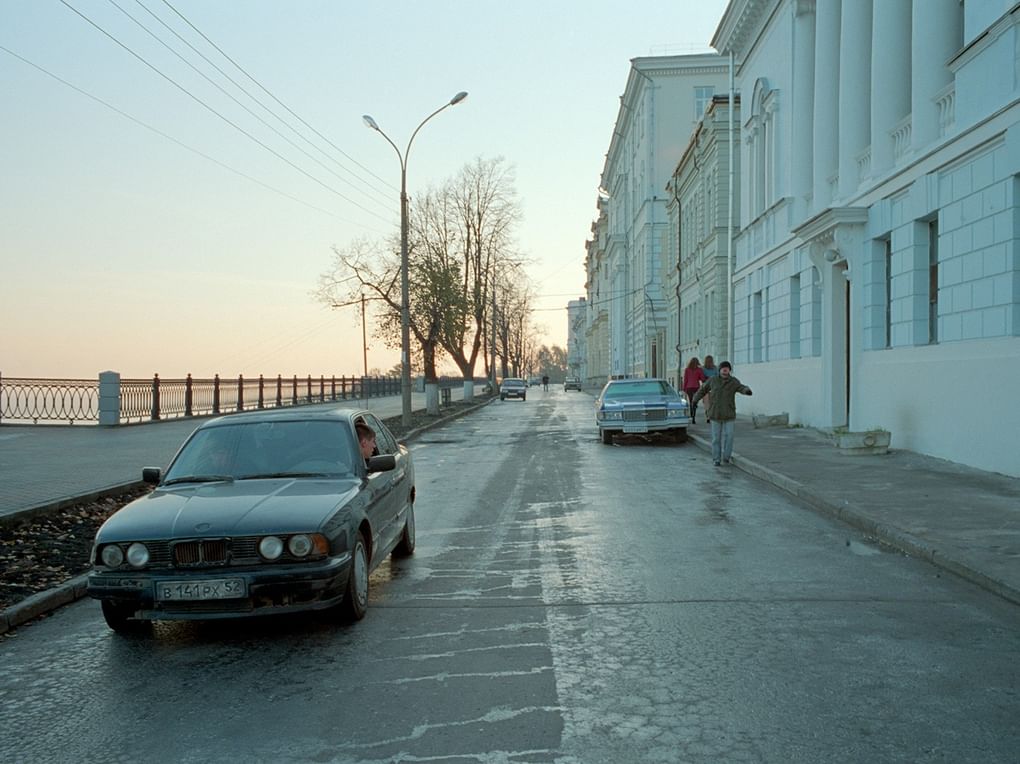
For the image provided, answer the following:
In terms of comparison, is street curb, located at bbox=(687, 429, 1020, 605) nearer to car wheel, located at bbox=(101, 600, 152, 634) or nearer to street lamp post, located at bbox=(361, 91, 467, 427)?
car wheel, located at bbox=(101, 600, 152, 634)

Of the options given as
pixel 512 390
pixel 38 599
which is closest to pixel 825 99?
pixel 38 599

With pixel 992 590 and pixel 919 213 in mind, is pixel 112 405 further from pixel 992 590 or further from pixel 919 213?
pixel 992 590

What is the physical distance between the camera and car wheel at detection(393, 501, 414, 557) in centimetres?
890

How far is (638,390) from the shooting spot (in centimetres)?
2389

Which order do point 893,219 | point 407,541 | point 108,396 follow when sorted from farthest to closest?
point 108,396 < point 893,219 < point 407,541

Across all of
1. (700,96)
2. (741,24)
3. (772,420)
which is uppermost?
(700,96)

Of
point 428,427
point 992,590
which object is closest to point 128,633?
point 992,590

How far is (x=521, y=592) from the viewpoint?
24.1ft

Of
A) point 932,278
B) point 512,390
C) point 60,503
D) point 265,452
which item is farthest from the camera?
point 512,390

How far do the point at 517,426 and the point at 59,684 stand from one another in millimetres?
26669

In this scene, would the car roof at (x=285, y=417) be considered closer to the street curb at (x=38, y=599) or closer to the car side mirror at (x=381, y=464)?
the car side mirror at (x=381, y=464)

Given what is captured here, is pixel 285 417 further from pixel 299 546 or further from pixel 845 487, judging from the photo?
pixel 845 487

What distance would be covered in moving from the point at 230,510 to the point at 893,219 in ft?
49.4

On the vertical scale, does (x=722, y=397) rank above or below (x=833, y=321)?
below
